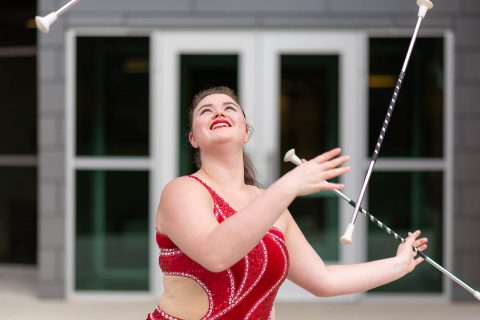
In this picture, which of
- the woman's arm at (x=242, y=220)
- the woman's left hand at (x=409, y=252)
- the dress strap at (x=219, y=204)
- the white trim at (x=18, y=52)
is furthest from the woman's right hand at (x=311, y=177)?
the white trim at (x=18, y=52)

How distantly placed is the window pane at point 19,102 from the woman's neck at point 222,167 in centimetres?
723

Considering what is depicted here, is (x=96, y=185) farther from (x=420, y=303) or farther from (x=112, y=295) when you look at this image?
(x=420, y=303)

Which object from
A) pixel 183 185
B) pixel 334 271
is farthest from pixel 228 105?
pixel 334 271

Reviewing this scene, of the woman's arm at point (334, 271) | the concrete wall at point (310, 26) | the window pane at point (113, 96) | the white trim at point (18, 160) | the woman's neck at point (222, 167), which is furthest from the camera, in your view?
the white trim at point (18, 160)

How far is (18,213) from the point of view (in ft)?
29.7

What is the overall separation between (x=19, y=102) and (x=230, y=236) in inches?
300

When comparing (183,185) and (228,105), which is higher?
(228,105)

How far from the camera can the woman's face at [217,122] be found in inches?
76.4

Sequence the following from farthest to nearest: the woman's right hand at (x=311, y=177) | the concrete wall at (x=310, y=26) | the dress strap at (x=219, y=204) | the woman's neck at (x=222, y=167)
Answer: the concrete wall at (x=310, y=26) → the woman's neck at (x=222, y=167) → the dress strap at (x=219, y=204) → the woman's right hand at (x=311, y=177)

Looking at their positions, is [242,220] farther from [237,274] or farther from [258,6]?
[258,6]

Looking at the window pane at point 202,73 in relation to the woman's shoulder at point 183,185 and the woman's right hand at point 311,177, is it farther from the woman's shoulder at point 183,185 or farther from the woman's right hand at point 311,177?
the woman's right hand at point 311,177

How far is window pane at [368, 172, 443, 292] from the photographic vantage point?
684 cm

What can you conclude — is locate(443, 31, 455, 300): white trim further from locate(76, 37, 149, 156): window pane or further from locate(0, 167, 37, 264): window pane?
locate(0, 167, 37, 264): window pane

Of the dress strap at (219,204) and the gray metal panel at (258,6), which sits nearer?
the dress strap at (219,204)
